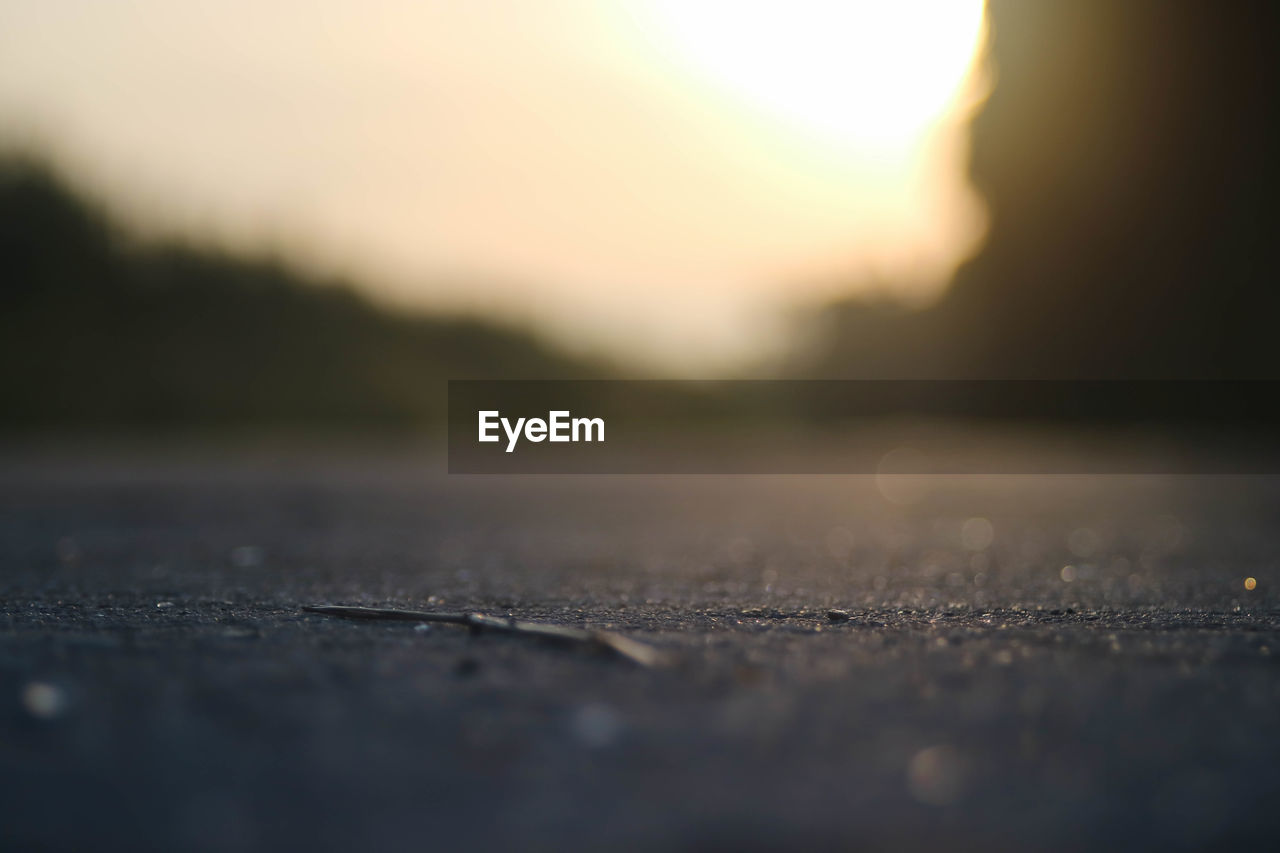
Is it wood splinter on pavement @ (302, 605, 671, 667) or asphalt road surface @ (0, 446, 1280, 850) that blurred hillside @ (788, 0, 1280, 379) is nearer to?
asphalt road surface @ (0, 446, 1280, 850)

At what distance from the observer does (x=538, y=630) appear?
4.90 feet

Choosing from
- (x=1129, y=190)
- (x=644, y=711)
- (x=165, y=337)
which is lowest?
(x=644, y=711)

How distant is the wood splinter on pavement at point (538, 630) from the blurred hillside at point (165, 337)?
35.5 ft

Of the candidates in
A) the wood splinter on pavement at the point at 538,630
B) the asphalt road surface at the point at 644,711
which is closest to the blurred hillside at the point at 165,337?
the asphalt road surface at the point at 644,711

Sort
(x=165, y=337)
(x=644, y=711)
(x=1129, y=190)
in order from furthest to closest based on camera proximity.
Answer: (x=165, y=337) < (x=1129, y=190) < (x=644, y=711)

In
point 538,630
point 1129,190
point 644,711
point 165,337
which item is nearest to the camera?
point 644,711

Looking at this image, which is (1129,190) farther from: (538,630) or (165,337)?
(165,337)

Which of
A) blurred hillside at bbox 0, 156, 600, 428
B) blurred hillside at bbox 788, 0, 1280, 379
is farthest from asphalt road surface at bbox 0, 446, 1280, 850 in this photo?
blurred hillside at bbox 0, 156, 600, 428

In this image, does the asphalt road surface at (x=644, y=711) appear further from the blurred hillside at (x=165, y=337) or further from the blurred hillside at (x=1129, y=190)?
the blurred hillside at (x=165, y=337)

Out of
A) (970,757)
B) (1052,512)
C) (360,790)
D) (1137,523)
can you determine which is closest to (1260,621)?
(970,757)

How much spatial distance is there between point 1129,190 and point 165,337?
1187 centimetres

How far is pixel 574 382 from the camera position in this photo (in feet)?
53.7

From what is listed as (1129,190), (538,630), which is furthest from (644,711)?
(1129,190)

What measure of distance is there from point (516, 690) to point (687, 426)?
586 inches
